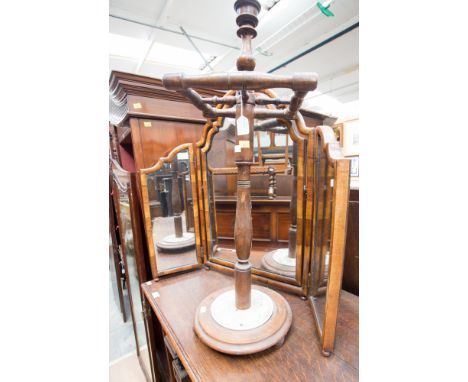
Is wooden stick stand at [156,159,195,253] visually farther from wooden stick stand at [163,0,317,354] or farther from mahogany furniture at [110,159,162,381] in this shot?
wooden stick stand at [163,0,317,354]

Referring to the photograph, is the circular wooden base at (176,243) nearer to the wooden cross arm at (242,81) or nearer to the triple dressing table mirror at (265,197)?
the triple dressing table mirror at (265,197)

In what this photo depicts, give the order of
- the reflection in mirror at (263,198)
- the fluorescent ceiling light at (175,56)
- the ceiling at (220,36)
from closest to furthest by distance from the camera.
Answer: the reflection in mirror at (263,198)
the ceiling at (220,36)
the fluorescent ceiling light at (175,56)

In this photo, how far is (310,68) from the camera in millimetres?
2947

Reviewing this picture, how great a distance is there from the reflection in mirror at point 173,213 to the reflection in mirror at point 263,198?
4.0 inches

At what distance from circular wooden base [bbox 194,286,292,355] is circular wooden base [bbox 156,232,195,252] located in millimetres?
379

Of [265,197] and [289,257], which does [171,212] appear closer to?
[265,197]

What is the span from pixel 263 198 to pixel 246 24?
0.65m

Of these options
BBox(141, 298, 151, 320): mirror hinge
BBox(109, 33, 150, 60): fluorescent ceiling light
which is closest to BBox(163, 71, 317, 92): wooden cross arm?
BBox(141, 298, 151, 320): mirror hinge

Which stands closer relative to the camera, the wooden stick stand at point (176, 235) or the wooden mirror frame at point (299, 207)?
the wooden mirror frame at point (299, 207)

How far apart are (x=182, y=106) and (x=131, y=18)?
1308 mm

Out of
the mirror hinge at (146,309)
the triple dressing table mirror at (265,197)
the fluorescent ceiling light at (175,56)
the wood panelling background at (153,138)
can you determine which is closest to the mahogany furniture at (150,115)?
the wood panelling background at (153,138)

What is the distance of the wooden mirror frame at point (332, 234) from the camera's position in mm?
424

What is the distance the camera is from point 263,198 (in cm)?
97
